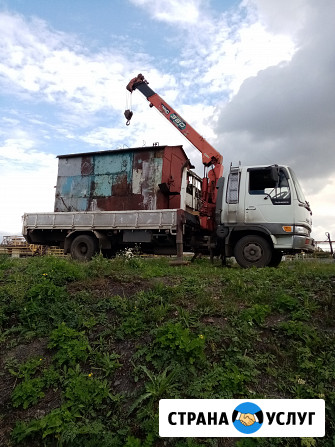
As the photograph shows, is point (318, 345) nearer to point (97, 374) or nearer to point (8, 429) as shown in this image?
point (97, 374)

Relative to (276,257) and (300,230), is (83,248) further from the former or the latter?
(300,230)

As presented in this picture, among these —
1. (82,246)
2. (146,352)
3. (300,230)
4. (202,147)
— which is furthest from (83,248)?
(146,352)

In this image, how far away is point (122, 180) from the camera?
12305 millimetres

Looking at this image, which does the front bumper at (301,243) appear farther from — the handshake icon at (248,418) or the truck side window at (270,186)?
the handshake icon at (248,418)

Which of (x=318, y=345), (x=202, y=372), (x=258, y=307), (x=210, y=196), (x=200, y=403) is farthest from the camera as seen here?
(x=210, y=196)

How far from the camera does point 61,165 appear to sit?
43.9 ft

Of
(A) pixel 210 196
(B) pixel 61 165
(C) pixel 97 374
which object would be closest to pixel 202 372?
(C) pixel 97 374

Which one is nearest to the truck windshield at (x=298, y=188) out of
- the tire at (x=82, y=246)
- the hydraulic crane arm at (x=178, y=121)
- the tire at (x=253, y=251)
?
the tire at (x=253, y=251)

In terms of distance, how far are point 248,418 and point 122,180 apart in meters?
9.98

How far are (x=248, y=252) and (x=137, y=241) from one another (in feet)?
11.6

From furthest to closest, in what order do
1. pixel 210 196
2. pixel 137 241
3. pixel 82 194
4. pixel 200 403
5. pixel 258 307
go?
pixel 82 194
pixel 210 196
pixel 137 241
pixel 258 307
pixel 200 403

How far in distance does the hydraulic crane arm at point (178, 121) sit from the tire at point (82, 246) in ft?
15.9

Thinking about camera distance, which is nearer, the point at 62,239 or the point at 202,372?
the point at 202,372

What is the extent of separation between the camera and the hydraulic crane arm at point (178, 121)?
12172 millimetres
